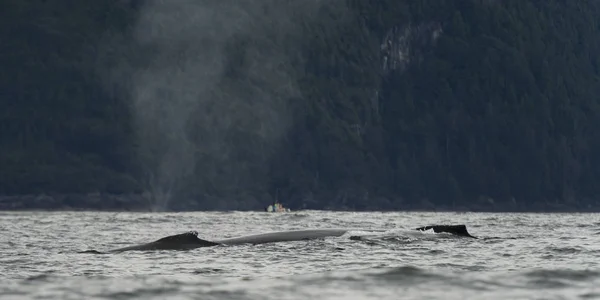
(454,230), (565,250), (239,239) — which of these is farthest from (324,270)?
(454,230)

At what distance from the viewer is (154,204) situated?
15050 cm

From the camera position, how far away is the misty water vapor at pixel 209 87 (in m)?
160

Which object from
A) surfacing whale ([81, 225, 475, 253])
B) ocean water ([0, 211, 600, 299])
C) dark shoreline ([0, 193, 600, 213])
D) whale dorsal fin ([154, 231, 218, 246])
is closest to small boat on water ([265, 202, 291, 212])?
dark shoreline ([0, 193, 600, 213])

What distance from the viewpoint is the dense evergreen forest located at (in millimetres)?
157500

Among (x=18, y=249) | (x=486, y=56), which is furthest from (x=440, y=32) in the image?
(x=18, y=249)

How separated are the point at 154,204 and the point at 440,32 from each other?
6021cm

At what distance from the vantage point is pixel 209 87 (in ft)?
561

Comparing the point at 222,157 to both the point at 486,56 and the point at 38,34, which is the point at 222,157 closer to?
the point at 38,34

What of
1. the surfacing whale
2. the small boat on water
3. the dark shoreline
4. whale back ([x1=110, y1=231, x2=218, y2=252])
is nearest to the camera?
whale back ([x1=110, y1=231, x2=218, y2=252])

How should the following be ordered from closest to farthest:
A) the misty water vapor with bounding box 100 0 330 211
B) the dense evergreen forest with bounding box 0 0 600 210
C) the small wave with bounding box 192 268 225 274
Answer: the small wave with bounding box 192 268 225 274
the dense evergreen forest with bounding box 0 0 600 210
the misty water vapor with bounding box 100 0 330 211

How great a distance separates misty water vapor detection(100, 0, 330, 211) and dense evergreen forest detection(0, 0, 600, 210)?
9.7 inches

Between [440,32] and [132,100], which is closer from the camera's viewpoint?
[132,100]

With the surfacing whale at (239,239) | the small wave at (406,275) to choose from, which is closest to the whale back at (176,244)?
the surfacing whale at (239,239)

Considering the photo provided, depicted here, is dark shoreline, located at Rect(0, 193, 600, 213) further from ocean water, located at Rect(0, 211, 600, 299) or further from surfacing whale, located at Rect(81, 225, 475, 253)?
surfacing whale, located at Rect(81, 225, 475, 253)
